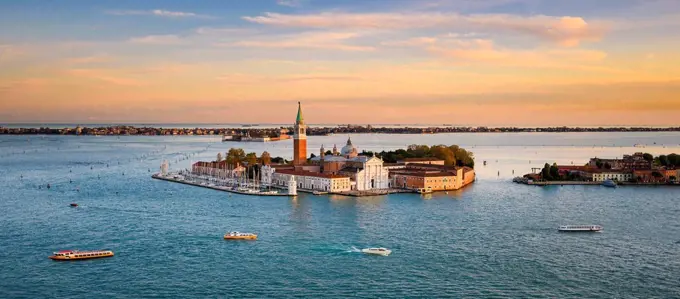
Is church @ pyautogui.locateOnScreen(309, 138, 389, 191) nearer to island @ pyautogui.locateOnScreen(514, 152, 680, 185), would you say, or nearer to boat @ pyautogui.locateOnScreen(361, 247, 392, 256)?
island @ pyautogui.locateOnScreen(514, 152, 680, 185)

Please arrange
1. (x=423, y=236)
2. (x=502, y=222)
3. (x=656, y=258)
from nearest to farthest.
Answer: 1. (x=656, y=258)
2. (x=423, y=236)
3. (x=502, y=222)

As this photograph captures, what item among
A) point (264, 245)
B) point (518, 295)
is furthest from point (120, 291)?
point (518, 295)

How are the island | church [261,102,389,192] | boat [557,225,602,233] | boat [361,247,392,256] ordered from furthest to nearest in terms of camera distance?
the island → church [261,102,389,192] → boat [557,225,602,233] → boat [361,247,392,256]

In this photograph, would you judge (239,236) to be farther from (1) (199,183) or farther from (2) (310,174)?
(1) (199,183)

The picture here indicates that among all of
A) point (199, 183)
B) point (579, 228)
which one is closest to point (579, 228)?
point (579, 228)

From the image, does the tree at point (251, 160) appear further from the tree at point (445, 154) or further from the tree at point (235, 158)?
the tree at point (445, 154)

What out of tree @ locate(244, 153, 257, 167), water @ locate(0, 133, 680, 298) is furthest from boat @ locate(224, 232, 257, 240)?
tree @ locate(244, 153, 257, 167)

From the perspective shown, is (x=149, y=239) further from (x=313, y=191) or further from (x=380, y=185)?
(x=380, y=185)
